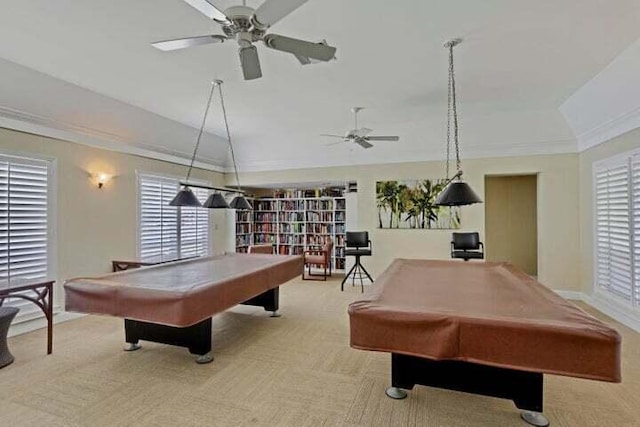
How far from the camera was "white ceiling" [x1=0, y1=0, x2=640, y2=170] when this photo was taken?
2709mm

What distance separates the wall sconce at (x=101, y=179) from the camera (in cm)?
486

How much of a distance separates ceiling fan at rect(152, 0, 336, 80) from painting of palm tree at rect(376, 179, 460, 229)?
14.4ft

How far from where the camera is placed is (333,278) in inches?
288

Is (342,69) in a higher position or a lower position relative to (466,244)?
higher

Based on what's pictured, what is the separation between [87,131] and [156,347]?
315 centimetres

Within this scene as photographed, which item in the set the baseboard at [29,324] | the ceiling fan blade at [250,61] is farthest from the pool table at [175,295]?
the ceiling fan blade at [250,61]

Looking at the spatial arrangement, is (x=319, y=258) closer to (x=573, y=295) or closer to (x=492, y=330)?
(x=573, y=295)

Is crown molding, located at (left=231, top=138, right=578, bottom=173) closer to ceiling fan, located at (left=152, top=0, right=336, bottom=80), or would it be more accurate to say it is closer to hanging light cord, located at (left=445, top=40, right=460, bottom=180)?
hanging light cord, located at (left=445, top=40, right=460, bottom=180)

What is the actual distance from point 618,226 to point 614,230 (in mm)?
109

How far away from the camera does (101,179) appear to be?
491cm

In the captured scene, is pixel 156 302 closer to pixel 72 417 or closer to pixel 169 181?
pixel 72 417

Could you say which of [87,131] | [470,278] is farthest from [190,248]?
[470,278]

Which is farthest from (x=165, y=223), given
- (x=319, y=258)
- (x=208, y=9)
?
(x=208, y=9)

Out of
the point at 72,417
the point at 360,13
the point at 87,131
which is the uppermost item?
the point at 360,13
